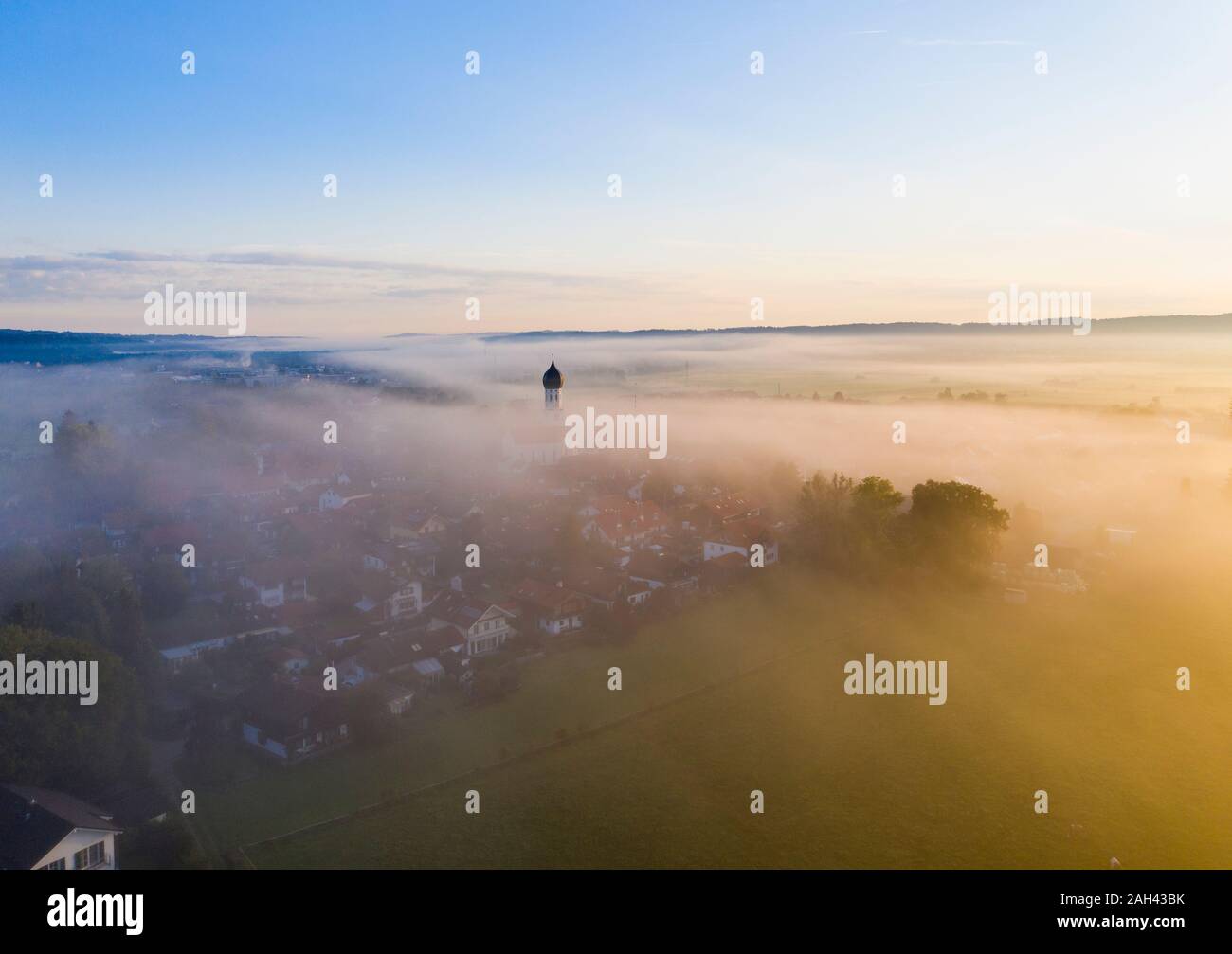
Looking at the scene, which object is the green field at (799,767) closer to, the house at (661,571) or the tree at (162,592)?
the house at (661,571)

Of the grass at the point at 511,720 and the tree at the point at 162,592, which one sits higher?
the tree at the point at 162,592

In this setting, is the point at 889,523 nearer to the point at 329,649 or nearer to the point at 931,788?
the point at 931,788

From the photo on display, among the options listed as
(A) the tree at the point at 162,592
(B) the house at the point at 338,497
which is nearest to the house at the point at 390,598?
(A) the tree at the point at 162,592

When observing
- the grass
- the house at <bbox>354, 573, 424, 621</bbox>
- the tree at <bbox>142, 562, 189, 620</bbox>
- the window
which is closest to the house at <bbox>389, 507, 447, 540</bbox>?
the house at <bbox>354, 573, 424, 621</bbox>

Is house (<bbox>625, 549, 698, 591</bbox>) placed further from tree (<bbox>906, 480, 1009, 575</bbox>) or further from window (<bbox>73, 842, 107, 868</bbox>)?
window (<bbox>73, 842, 107, 868</bbox>)

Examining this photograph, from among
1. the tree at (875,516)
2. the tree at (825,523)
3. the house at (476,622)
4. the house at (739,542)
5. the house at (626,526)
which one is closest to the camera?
the house at (476,622)
